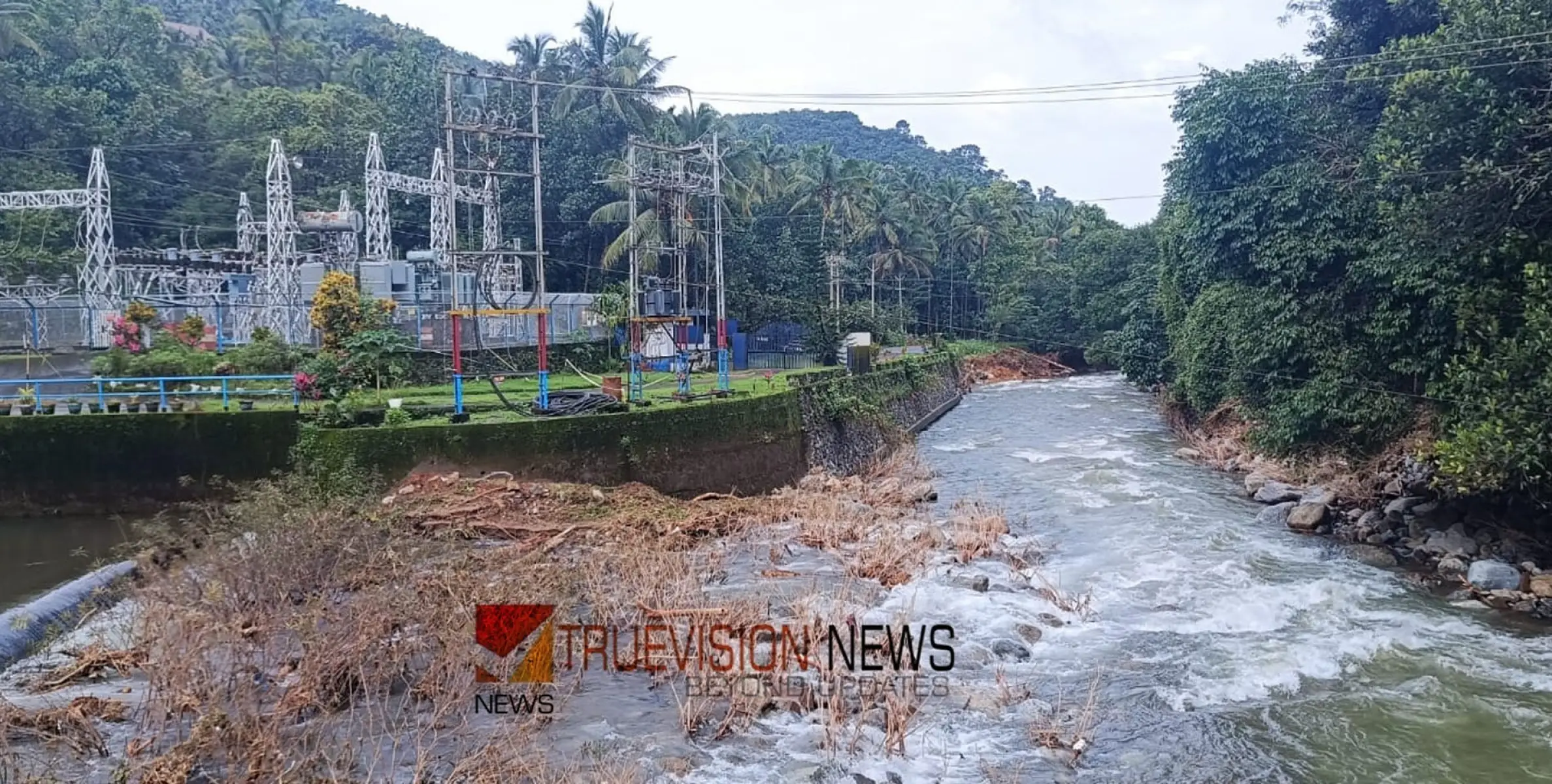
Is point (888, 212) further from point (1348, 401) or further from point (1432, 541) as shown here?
point (1432, 541)

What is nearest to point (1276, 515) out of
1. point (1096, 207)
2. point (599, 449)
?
point (599, 449)

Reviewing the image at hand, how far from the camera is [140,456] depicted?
62.1ft

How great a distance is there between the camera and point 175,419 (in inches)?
747

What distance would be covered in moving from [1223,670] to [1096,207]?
6855cm

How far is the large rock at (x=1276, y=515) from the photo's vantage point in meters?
18.7

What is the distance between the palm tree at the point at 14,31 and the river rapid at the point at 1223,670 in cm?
4632

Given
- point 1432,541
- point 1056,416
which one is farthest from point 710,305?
point 1432,541

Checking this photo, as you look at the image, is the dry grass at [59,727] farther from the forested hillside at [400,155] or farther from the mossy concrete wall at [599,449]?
the forested hillside at [400,155]

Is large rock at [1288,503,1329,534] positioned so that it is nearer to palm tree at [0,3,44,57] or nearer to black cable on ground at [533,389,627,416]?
black cable on ground at [533,389,627,416]

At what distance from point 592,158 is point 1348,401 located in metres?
31.9

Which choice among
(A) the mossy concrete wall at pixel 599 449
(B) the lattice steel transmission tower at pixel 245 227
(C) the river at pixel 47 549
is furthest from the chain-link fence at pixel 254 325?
(C) the river at pixel 47 549

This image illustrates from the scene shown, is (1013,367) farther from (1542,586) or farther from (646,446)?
(1542,586)

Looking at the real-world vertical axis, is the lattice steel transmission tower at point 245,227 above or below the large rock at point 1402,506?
above

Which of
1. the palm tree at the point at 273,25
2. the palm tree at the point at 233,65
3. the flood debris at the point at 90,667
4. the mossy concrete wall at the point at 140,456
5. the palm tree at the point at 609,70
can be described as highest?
the palm tree at the point at 273,25
